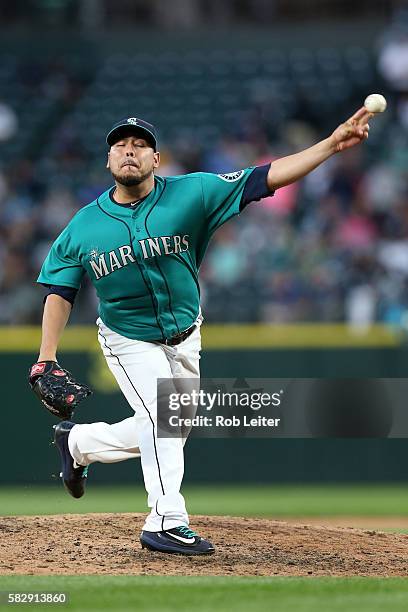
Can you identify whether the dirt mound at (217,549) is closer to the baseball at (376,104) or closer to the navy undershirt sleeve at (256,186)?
the navy undershirt sleeve at (256,186)

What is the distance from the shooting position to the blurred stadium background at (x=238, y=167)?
10.8 metres

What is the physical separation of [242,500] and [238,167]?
5003mm

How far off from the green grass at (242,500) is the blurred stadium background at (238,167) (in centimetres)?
12

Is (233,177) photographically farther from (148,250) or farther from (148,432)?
(148,432)

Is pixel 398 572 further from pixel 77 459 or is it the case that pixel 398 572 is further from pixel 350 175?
pixel 350 175

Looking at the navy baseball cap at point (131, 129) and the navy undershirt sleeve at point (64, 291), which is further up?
the navy baseball cap at point (131, 129)

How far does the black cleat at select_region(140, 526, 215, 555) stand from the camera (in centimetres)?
567

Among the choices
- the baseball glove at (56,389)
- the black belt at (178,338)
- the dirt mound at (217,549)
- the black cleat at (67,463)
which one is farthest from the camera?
the black cleat at (67,463)

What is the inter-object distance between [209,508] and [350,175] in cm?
533

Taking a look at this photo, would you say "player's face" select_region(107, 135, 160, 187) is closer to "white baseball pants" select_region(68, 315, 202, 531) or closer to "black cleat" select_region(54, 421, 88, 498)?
"white baseball pants" select_region(68, 315, 202, 531)

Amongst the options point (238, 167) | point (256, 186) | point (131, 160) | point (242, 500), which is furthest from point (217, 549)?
point (238, 167)

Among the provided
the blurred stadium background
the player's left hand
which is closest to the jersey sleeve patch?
the player's left hand

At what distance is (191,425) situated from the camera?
232 inches

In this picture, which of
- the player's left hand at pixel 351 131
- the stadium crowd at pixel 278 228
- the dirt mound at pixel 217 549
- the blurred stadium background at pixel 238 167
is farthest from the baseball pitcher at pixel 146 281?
the stadium crowd at pixel 278 228
